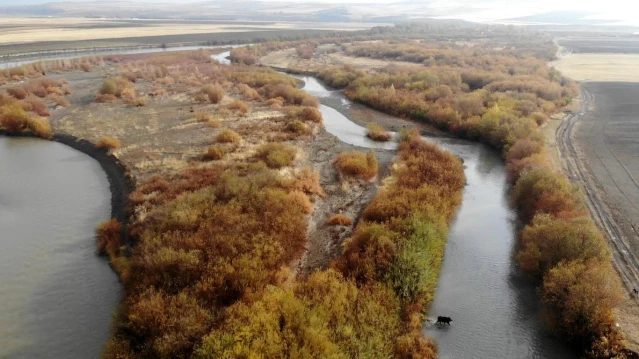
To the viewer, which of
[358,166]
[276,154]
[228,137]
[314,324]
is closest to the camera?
[314,324]

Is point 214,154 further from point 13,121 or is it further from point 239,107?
point 13,121

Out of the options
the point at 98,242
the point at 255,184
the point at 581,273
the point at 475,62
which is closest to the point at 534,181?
the point at 581,273

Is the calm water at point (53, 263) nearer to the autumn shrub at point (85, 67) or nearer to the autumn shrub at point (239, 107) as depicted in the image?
the autumn shrub at point (239, 107)

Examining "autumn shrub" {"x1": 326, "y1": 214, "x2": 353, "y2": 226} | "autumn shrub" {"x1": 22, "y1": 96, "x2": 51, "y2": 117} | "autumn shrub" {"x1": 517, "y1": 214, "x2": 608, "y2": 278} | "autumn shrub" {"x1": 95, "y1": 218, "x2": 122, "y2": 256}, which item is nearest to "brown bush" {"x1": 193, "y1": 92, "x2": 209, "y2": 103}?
"autumn shrub" {"x1": 22, "y1": 96, "x2": 51, "y2": 117}

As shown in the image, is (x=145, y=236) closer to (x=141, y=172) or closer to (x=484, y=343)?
(x=141, y=172)

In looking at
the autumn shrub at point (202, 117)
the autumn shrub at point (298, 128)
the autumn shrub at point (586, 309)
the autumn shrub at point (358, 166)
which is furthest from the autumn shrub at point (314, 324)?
the autumn shrub at point (202, 117)

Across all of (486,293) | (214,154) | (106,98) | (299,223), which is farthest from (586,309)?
(106,98)
